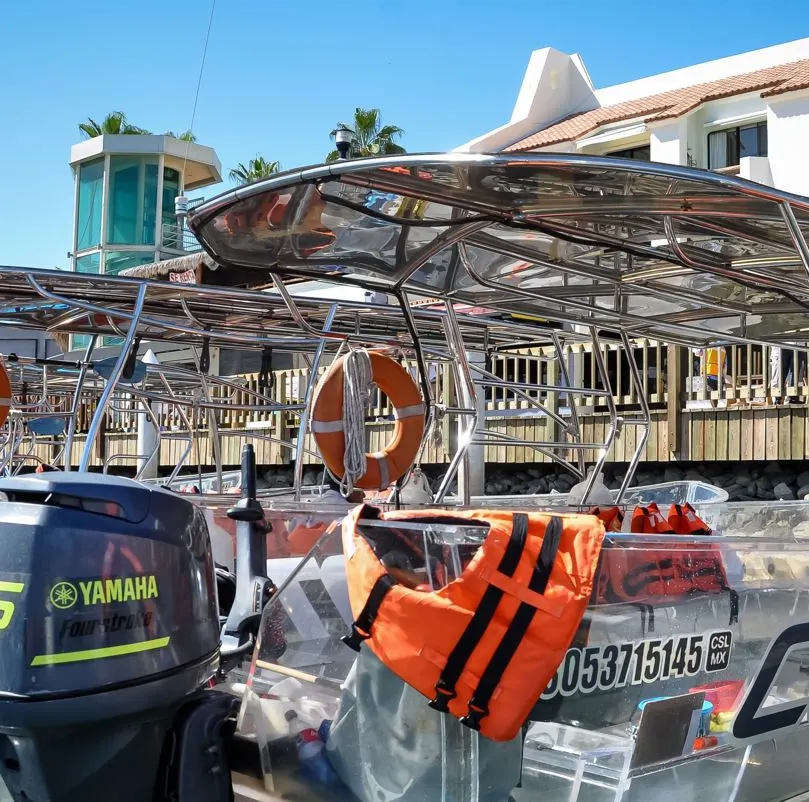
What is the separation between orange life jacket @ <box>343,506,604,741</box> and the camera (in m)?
2.21

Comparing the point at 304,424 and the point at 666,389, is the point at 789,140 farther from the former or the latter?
the point at 304,424

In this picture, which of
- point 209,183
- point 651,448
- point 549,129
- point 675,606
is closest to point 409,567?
point 675,606

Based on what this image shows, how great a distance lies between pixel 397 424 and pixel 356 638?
10.1 feet

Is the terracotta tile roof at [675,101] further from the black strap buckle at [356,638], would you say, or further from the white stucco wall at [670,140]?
the black strap buckle at [356,638]

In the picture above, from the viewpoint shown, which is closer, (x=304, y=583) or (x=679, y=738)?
(x=679, y=738)

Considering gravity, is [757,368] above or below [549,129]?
below

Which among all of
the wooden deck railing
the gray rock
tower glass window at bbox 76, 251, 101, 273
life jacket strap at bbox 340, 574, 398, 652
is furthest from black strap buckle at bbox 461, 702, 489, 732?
tower glass window at bbox 76, 251, 101, 273

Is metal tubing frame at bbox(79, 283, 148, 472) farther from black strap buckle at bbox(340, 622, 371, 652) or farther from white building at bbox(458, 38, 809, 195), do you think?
white building at bbox(458, 38, 809, 195)

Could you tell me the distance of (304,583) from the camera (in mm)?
2650

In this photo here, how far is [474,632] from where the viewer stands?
2.21 meters

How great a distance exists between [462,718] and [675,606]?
1.92 feet

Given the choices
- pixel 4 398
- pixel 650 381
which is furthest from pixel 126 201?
pixel 4 398

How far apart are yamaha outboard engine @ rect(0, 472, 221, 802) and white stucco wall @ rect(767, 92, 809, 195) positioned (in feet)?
61.4

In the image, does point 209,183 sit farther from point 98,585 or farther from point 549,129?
point 98,585
